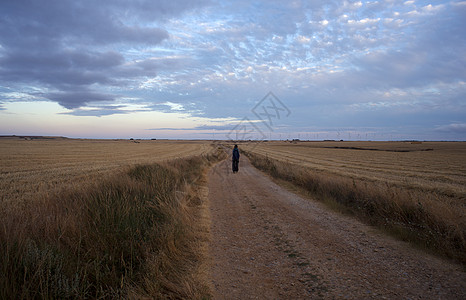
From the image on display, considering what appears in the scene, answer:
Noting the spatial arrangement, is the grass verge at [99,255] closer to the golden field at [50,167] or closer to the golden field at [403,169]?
the golden field at [50,167]

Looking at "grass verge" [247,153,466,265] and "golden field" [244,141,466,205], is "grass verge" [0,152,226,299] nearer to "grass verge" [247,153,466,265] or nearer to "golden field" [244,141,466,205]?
"grass verge" [247,153,466,265]

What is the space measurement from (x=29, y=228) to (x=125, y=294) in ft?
7.00

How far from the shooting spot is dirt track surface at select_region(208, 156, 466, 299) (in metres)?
3.81

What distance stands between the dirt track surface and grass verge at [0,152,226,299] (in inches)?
25.8

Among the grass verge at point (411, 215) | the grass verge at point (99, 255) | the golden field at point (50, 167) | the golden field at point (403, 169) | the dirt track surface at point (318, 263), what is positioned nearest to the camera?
the grass verge at point (99, 255)

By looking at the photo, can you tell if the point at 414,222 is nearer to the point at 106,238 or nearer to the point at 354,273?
the point at 354,273

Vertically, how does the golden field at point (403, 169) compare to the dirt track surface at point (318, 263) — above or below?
below

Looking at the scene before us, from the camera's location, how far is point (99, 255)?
4.00 meters

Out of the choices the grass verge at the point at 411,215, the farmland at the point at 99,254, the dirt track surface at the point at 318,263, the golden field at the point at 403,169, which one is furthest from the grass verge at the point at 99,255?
the golden field at the point at 403,169

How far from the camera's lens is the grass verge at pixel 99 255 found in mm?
3129

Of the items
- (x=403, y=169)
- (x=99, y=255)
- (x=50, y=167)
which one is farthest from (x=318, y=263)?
(x=403, y=169)

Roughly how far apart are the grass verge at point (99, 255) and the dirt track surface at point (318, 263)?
656mm

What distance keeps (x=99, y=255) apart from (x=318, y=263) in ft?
12.3

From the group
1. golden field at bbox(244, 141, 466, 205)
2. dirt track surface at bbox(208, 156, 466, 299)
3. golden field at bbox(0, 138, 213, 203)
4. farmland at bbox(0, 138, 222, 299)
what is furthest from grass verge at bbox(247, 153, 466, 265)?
golden field at bbox(0, 138, 213, 203)
